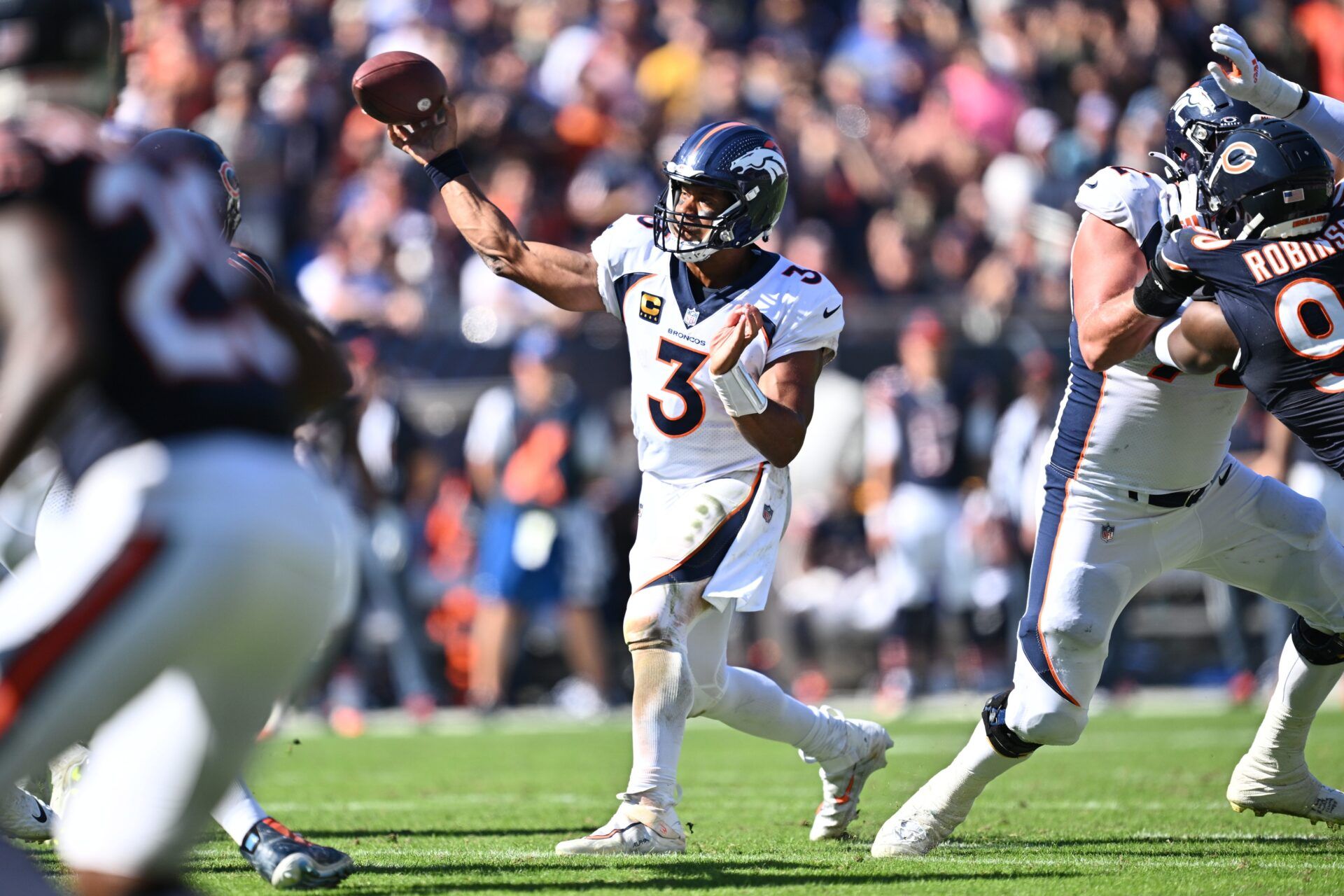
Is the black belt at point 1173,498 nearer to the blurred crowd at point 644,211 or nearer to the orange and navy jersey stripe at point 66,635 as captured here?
the orange and navy jersey stripe at point 66,635

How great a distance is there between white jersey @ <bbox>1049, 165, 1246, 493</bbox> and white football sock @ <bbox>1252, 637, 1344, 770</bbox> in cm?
74

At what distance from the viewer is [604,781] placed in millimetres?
7059

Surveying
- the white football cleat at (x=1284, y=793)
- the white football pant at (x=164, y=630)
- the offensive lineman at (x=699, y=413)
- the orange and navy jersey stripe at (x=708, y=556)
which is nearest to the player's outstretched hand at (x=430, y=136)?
the offensive lineman at (x=699, y=413)

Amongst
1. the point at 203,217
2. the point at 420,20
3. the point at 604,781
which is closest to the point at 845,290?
the point at 420,20

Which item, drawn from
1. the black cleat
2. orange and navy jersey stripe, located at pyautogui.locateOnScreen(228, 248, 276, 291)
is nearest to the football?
orange and navy jersey stripe, located at pyautogui.locateOnScreen(228, 248, 276, 291)

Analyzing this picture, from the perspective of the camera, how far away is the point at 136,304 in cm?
240

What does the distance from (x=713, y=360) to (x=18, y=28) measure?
7.33 feet

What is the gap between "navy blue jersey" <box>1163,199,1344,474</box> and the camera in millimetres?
4238

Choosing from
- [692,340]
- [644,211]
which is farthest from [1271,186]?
[644,211]

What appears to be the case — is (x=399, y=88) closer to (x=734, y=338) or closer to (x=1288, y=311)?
(x=734, y=338)

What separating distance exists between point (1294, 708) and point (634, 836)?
214cm

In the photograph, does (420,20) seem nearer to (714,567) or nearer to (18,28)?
(714,567)

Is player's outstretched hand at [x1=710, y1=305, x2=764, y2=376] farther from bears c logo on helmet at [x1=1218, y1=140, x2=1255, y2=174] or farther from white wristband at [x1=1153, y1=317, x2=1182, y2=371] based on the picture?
bears c logo on helmet at [x1=1218, y1=140, x2=1255, y2=174]

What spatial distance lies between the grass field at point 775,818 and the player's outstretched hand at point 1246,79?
226 cm
